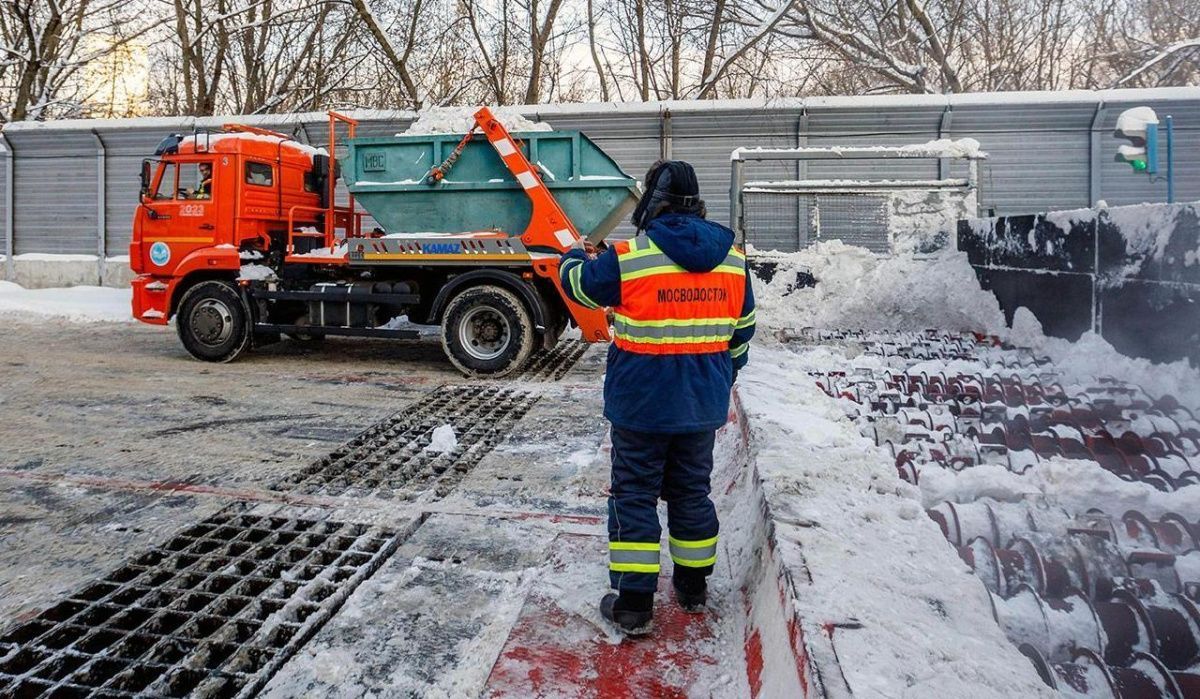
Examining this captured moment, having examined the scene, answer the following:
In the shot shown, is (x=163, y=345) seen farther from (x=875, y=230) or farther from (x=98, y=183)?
(x=875, y=230)

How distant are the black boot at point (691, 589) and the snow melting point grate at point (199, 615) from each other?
1291 millimetres

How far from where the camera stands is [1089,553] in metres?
2.95

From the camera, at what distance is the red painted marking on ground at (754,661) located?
250cm

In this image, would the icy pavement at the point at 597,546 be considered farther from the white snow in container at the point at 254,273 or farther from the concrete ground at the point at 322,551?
the white snow in container at the point at 254,273

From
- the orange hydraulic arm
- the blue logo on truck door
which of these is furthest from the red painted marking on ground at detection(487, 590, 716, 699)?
the blue logo on truck door

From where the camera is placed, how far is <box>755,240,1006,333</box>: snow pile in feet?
28.5

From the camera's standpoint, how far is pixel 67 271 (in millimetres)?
15883

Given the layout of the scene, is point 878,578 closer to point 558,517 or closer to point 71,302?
point 558,517

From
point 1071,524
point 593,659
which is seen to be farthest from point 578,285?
point 1071,524

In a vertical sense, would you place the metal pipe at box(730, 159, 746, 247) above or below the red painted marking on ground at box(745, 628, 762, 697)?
above

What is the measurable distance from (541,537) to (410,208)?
5.74 m

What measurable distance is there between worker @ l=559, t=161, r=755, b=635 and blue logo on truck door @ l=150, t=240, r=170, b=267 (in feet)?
25.5

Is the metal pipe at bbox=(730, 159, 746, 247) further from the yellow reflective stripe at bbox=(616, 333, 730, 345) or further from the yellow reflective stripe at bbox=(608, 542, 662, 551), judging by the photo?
the yellow reflective stripe at bbox=(608, 542, 662, 551)

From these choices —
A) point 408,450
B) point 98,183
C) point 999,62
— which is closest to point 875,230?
point 408,450
